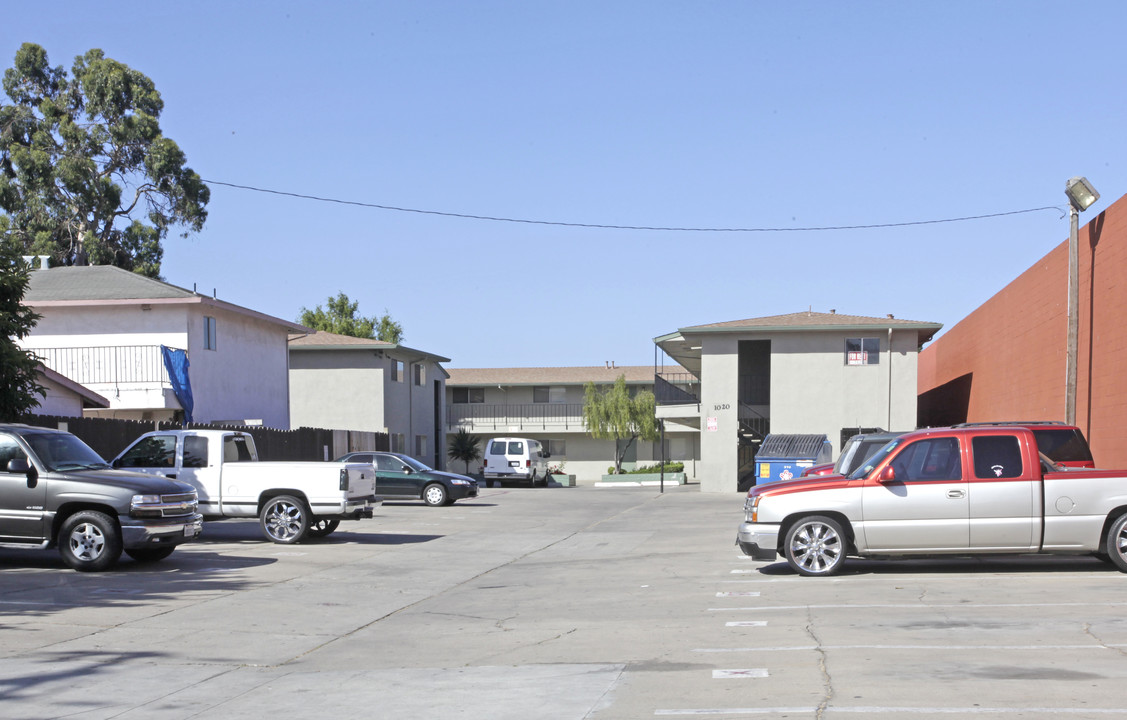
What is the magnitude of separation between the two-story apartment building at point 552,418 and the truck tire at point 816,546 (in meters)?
43.4

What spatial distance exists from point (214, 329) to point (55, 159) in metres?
20.3

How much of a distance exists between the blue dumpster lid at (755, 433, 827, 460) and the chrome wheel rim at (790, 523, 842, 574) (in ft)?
44.1

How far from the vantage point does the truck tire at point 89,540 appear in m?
14.3

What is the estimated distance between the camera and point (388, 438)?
44.2m

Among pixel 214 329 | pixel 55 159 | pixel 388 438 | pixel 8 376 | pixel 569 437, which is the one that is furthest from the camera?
pixel 569 437

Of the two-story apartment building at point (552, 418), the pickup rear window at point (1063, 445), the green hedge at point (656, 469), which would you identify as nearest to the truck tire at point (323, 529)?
the pickup rear window at point (1063, 445)

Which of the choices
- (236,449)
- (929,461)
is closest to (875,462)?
(929,461)

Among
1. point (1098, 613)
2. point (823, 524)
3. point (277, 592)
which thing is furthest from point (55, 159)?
point (1098, 613)

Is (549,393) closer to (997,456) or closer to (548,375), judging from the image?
(548,375)

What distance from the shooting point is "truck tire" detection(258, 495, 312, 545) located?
18.5m

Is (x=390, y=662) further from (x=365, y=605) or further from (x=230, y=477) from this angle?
(x=230, y=477)

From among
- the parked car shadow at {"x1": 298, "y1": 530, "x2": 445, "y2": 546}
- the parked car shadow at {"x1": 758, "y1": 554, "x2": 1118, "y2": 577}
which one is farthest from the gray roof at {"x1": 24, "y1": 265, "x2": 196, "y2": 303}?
the parked car shadow at {"x1": 758, "y1": 554, "x2": 1118, "y2": 577}

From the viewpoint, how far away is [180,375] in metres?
30.2

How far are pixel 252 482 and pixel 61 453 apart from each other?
386 cm
